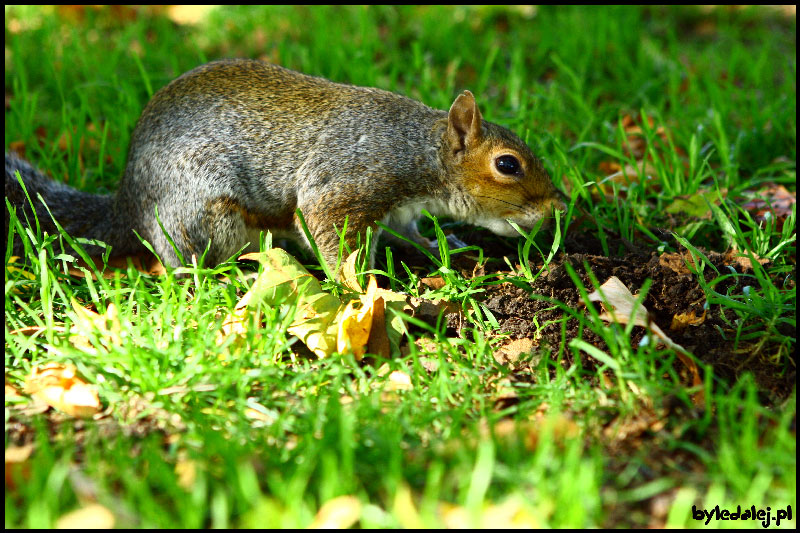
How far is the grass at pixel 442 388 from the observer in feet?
5.89

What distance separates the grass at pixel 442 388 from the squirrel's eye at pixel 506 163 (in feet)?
1.03

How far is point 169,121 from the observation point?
123 inches

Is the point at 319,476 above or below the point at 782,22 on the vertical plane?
below

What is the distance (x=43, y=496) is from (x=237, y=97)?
1.82 metres

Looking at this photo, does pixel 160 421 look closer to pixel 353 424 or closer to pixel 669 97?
pixel 353 424

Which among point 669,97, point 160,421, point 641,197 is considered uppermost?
point 669,97

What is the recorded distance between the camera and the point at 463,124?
10.1ft

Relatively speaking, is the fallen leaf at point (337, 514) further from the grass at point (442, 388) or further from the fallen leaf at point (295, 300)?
the fallen leaf at point (295, 300)

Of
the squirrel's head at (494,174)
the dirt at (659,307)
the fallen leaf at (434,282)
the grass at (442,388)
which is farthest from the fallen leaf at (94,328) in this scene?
the squirrel's head at (494,174)

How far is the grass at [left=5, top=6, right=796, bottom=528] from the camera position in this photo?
1794 millimetres

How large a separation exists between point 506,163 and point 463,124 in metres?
0.22

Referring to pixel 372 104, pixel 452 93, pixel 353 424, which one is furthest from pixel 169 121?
pixel 452 93

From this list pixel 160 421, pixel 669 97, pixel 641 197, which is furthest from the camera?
pixel 669 97

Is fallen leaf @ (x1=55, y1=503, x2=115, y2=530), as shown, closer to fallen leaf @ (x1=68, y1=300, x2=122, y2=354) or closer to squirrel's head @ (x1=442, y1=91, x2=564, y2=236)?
fallen leaf @ (x1=68, y1=300, x2=122, y2=354)
